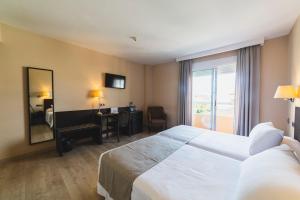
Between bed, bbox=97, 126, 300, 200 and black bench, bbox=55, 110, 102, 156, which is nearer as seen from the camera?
bed, bbox=97, 126, 300, 200

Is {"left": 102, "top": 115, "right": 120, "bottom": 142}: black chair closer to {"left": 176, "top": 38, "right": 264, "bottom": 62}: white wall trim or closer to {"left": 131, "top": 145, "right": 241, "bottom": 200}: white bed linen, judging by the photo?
{"left": 131, "top": 145, "right": 241, "bottom": 200}: white bed linen

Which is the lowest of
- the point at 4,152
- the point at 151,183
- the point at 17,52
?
the point at 4,152

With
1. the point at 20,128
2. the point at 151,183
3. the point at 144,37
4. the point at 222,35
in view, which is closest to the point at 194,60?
the point at 222,35

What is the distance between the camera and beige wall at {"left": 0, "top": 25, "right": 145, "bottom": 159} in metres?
2.55

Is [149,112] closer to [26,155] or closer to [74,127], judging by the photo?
[74,127]

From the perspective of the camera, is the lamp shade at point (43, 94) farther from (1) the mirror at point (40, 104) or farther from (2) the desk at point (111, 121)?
(2) the desk at point (111, 121)

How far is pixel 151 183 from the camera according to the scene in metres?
1.14

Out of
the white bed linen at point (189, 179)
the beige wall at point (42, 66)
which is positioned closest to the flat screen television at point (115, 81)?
the beige wall at point (42, 66)

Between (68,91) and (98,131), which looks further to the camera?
(98,131)

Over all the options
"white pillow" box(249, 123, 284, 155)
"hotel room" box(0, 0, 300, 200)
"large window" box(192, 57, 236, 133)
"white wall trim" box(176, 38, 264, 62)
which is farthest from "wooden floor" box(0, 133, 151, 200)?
"white wall trim" box(176, 38, 264, 62)

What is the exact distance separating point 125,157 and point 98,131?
7.45 ft

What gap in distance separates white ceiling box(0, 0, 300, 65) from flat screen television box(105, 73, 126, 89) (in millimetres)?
1085

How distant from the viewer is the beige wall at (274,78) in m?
2.85

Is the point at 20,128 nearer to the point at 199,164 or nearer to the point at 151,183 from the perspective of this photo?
the point at 151,183
